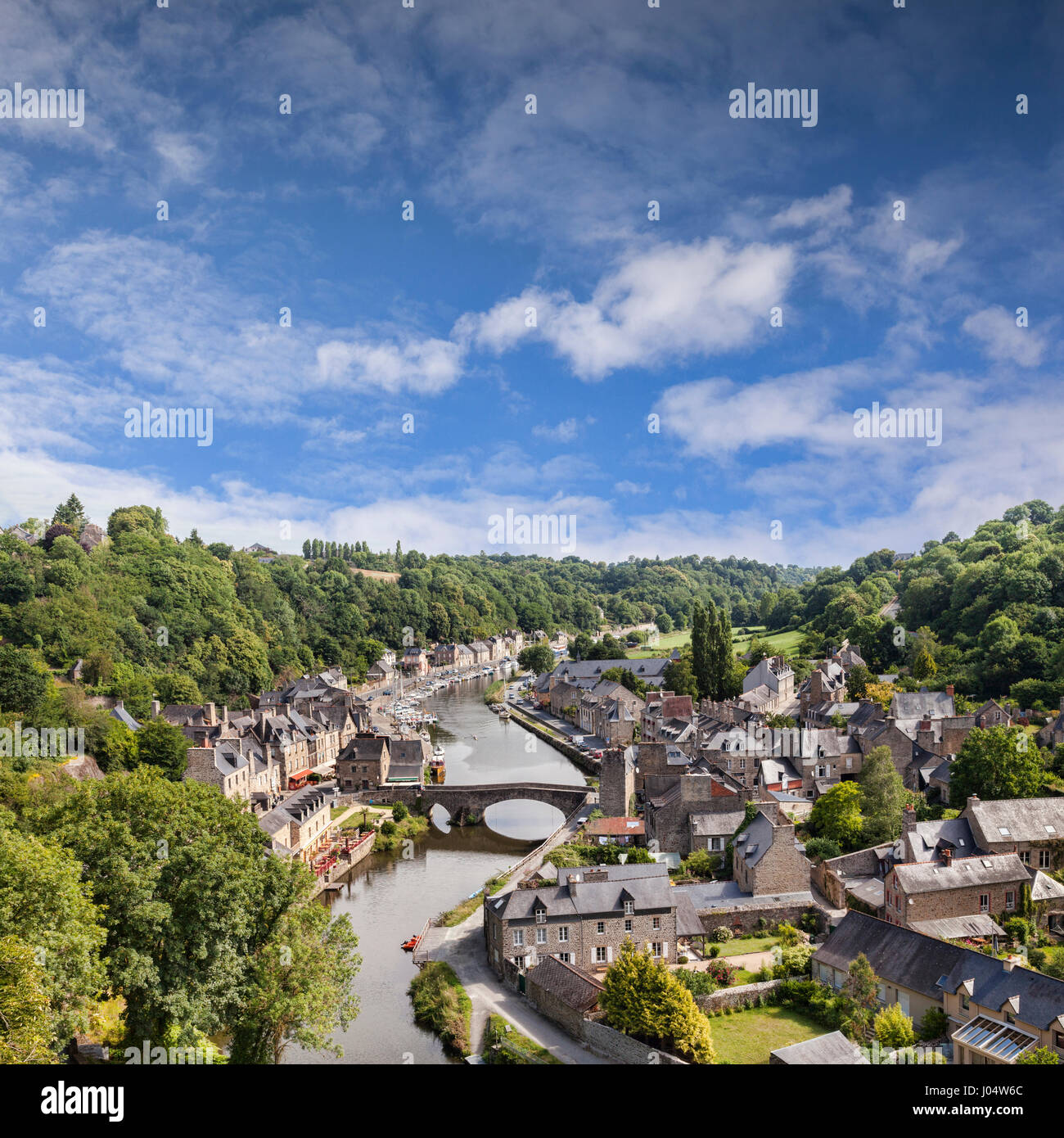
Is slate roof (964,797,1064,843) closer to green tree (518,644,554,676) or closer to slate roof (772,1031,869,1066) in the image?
slate roof (772,1031,869,1066)

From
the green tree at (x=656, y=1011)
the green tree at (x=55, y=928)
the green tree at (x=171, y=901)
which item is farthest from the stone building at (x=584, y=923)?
the green tree at (x=55, y=928)

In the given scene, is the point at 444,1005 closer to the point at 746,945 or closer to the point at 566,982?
the point at 566,982

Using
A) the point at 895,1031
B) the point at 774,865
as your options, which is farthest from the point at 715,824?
the point at 895,1031

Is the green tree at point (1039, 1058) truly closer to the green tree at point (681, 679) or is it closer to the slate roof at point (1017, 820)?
the slate roof at point (1017, 820)

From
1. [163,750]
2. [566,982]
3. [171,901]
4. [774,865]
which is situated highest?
[163,750]
